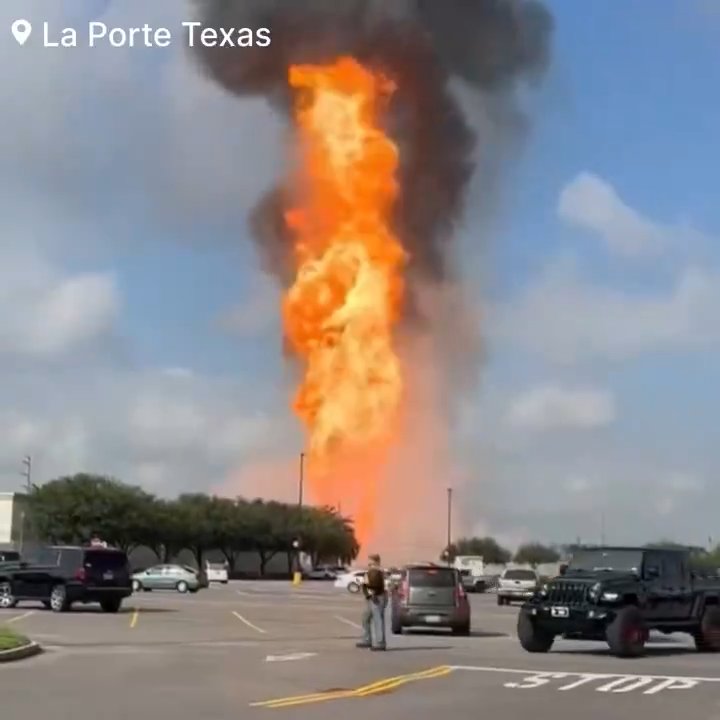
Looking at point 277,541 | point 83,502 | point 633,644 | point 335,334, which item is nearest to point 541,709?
point 633,644

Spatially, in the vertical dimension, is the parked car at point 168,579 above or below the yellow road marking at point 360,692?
above

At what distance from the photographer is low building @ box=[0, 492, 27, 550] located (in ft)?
322

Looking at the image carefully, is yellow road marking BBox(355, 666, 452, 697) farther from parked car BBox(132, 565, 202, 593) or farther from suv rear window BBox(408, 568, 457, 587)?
parked car BBox(132, 565, 202, 593)

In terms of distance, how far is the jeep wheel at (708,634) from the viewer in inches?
1031

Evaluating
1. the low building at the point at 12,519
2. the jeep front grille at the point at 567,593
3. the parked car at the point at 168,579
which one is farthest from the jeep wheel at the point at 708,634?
the low building at the point at 12,519

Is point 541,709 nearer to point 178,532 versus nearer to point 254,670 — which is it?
point 254,670

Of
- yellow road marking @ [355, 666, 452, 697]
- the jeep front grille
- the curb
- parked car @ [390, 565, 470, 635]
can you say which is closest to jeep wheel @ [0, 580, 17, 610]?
parked car @ [390, 565, 470, 635]

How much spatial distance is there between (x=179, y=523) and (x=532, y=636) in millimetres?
83572

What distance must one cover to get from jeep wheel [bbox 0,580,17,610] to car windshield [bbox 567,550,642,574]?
18.3 meters

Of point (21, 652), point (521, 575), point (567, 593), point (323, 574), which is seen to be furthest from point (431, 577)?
point (323, 574)

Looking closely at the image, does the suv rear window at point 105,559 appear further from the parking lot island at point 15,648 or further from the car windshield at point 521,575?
the car windshield at point 521,575

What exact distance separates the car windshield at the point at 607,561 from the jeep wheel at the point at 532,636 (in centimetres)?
180

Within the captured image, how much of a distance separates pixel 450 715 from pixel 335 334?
36020 millimetres

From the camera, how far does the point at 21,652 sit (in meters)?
20.5
